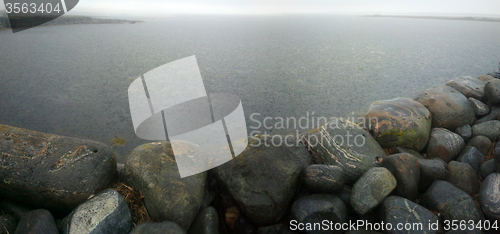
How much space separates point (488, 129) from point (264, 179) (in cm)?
242

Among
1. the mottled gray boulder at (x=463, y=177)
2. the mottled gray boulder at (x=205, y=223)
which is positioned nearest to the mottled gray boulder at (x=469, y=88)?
the mottled gray boulder at (x=463, y=177)

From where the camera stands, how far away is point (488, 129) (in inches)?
98.0

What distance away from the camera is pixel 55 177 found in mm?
1515

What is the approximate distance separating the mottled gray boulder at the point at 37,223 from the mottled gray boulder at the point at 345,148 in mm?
1930

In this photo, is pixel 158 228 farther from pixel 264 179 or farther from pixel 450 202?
pixel 450 202

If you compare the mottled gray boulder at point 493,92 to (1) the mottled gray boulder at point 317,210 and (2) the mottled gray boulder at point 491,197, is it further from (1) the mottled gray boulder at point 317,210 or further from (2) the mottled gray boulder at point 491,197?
(1) the mottled gray boulder at point 317,210

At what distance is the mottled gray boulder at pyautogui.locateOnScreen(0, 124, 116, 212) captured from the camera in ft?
4.88

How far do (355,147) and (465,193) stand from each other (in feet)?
2.62

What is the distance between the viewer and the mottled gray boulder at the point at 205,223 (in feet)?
5.59

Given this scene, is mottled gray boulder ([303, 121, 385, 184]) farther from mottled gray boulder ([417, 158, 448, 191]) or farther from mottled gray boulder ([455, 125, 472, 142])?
mottled gray boulder ([455, 125, 472, 142])

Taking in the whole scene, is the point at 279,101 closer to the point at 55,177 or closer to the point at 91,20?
the point at 55,177

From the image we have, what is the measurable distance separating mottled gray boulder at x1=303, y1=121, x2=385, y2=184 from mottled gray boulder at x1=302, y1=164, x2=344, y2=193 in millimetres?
248

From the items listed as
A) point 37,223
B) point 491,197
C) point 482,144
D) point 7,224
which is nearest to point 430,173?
point 491,197

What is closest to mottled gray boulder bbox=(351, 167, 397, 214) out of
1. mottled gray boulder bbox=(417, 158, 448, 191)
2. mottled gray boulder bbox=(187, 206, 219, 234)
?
mottled gray boulder bbox=(417, 158, 448, 191)
